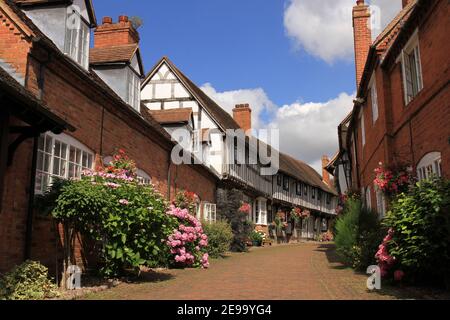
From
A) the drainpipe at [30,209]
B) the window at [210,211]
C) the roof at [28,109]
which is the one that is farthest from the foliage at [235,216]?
the roof at [28,109]

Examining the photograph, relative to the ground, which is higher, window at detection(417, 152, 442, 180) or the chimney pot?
the chimney pot

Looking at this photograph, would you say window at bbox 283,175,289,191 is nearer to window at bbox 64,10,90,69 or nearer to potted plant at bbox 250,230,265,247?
potted plant at bbox 250,230,265,247

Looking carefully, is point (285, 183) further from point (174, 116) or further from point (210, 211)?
point (174, 116)

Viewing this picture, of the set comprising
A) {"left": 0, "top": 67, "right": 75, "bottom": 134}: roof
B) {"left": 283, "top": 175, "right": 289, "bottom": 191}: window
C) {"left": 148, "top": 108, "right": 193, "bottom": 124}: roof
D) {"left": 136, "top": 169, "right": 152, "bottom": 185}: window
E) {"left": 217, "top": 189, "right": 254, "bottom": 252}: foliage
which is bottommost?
{"left": 217, "top": 189, "right": 254, "bottom": 252}: foliage

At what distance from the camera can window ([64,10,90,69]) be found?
431 inches

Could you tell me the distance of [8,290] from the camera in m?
6.91

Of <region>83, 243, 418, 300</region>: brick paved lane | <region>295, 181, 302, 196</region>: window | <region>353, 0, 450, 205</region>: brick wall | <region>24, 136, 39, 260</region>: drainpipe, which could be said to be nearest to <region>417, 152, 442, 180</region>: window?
<region>353, 0, 450, 205</region>: brick wall

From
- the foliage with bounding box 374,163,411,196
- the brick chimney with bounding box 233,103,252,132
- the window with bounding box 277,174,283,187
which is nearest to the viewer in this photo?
the foliage with bounding box 374,163,411,196

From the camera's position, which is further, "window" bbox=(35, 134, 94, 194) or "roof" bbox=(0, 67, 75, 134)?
"window" bbox=(35, 134, 94, 194)

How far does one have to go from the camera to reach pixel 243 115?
34.9 m

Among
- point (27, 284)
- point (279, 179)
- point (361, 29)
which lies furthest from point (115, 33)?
point (279, 179)

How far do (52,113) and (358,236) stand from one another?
7714mm

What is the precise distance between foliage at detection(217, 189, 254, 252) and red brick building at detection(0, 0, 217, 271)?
7767mm
